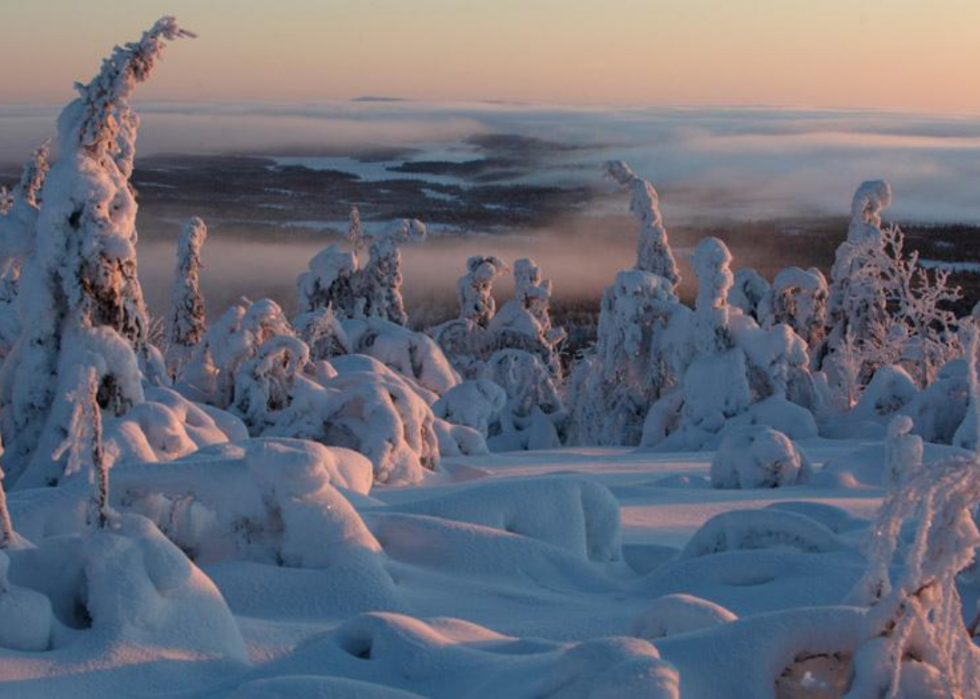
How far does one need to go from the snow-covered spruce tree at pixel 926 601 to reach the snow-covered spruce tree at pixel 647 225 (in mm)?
26662

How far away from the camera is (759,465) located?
12.9 metres

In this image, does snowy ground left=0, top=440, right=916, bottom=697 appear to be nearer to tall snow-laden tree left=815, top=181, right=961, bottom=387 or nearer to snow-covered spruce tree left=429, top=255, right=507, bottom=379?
tall snow-laden tree left=815, top=181, right=961, bottom=387

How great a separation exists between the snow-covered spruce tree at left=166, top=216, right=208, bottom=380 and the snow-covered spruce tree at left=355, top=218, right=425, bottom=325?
5577mm

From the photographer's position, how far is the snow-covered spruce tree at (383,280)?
1208 inches

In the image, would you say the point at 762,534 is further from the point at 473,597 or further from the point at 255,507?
the point at 255,507

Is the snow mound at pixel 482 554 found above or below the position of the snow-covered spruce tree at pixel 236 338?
above

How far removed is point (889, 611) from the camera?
439 centimetres

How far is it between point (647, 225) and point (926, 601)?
27.4 m

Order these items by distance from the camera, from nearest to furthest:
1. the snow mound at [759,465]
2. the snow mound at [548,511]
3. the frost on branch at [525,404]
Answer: the snow mound at [548,511], the snow mound at [759,465], the frost on branch at [525,404]

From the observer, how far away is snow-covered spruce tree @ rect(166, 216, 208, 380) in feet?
114

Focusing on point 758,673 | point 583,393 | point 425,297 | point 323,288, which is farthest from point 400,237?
point 758,673

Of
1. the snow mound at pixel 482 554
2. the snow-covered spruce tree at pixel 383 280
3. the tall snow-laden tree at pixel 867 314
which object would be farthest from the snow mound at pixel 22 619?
the snow-covered spruce tree at pixel 383 280

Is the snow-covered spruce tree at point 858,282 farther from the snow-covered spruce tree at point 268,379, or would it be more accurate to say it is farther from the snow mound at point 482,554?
the snow mound at point 482,554

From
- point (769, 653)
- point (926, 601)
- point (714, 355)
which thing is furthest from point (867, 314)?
point (926, 601)
